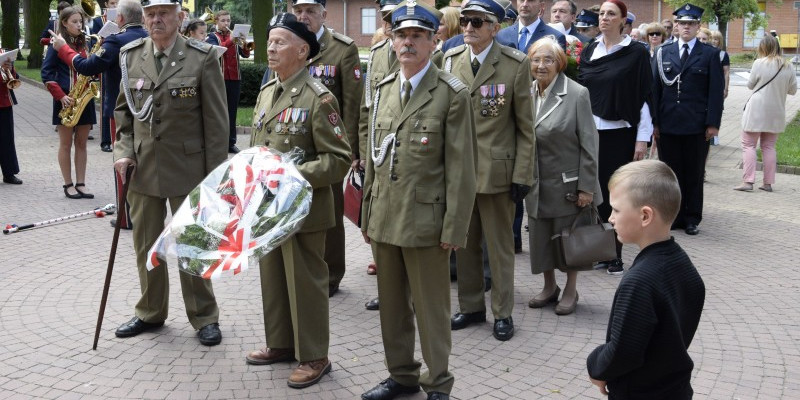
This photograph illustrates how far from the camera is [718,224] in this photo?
1025 centimetres

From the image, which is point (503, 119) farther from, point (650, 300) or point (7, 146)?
point (7, 146)

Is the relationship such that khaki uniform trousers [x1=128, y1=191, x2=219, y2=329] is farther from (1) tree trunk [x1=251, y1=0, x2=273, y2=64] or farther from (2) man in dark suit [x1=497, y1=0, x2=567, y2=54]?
(1) tree trunk [x1=251, y1=0, x2=273, y2=64]

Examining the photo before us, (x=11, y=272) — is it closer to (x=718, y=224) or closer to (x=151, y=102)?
(x=151, y=102)

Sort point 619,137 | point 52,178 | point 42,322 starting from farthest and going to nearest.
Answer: point 52,178 < point 619,137 < point 42,322

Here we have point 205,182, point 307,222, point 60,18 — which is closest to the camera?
point 205,182

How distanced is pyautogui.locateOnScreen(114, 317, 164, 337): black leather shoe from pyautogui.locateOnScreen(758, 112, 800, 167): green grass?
38.1 feet

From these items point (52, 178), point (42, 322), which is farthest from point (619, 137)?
point (52, 178)

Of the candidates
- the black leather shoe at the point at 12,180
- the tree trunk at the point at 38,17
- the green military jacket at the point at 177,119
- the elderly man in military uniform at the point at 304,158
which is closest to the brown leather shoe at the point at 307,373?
the elderly man in military uniform at the point at 304,158

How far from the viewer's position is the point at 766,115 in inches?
492

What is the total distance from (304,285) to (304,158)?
76cm

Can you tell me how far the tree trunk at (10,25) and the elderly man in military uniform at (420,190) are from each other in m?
34.9

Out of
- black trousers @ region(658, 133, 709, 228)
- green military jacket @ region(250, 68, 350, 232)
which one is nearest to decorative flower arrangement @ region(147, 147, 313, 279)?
green military jacket @ region(250, 68, 350, 232)

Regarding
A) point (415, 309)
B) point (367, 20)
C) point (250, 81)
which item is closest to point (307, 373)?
point (415, 309)

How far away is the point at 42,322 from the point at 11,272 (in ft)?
5.13
